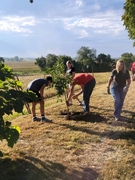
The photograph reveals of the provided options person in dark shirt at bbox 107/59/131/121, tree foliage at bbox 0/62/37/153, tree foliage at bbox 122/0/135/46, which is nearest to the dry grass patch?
person in dark shirt at bbox 107/59/131/121

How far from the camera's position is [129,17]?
101 ft

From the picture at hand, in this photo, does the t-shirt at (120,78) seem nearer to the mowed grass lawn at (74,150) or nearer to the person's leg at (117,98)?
the person's leg at (117,98)

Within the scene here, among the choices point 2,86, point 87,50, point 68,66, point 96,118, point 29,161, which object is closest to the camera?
point 2,86

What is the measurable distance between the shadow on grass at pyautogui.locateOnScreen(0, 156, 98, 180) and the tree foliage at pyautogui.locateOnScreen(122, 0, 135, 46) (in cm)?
2638

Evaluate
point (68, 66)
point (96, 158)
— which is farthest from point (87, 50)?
point (96, 158)

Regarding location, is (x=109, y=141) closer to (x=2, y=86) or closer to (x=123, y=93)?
(x=123, y=93)

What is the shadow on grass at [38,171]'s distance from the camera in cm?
545

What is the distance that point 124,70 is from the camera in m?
8.56

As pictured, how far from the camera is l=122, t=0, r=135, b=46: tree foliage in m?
29.9

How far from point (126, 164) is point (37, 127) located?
327 cm

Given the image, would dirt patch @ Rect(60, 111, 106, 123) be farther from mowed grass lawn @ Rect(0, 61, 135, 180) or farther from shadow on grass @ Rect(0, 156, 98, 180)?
shadow on grass @ Rect(0, 156, 98, 180)

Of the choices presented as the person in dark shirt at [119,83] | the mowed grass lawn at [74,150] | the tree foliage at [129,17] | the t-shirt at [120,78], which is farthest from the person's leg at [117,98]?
the tree foliage at [129,17]

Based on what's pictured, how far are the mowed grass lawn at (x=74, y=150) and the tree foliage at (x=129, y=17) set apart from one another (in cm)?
2243

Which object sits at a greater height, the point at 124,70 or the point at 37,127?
the point at 124,70
